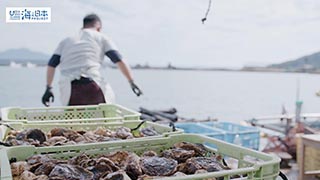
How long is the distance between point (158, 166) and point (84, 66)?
1.64 m

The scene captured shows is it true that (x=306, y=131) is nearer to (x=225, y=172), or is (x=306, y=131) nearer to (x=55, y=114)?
(x=55, y=114)

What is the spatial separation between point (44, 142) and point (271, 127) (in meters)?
4.56

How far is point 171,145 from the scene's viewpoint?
1055 millimetres

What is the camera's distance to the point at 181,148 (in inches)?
38.5

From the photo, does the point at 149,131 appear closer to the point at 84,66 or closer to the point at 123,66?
the point at 84,66

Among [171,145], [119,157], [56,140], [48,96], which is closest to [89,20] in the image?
[48,96]

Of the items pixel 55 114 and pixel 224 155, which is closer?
pixel 224 155

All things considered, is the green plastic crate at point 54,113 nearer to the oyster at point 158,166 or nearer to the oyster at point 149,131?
the oyster at point 149,131

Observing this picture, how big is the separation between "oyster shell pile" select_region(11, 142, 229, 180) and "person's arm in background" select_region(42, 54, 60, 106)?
5.69 ft

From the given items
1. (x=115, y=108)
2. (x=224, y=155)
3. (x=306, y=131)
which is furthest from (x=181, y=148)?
(x=306, y=131)

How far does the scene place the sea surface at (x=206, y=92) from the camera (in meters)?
5.08

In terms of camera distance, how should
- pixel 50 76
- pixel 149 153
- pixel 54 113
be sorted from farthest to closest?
pixel 50 76
pixel 54 113
pixel 149 153

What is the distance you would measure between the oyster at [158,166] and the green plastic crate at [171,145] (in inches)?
5.0

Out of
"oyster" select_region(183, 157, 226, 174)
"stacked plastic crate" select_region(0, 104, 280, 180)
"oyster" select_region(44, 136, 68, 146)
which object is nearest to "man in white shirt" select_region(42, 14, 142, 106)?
"stacked plastic crate" select_region(0, 104, 280, 180)
